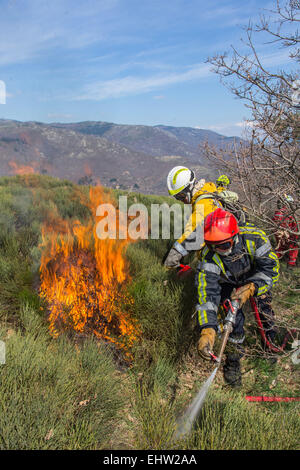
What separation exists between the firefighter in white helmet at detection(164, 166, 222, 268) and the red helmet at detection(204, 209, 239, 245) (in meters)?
0.46

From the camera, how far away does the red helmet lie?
3.15 m

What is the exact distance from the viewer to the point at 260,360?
394cm

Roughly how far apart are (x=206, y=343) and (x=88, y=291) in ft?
5.56

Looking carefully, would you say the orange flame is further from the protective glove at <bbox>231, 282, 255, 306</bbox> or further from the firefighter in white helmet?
the protective glove at <bbox>231, 282, 255, 306</bbox>

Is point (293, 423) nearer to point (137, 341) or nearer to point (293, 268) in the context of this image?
point (137, 341)

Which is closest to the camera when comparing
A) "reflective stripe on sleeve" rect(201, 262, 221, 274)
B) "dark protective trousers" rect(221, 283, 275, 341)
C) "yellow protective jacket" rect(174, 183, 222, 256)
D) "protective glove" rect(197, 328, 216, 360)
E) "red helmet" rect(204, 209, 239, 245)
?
"protective glove" rect(197, 328, 216, 360)

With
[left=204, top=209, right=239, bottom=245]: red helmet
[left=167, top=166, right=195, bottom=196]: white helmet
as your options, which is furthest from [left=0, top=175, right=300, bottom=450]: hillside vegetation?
[left=167, top=166, right=195, bottom=196]: white helmet

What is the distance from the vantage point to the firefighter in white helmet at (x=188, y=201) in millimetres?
3992

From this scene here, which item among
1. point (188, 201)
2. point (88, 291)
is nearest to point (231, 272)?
point (188, 201)

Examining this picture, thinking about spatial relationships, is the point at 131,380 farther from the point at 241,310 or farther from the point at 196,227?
the point at 196,227

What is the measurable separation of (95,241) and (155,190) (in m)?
180

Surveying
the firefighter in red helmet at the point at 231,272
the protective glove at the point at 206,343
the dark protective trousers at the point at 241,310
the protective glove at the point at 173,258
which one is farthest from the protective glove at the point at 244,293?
the protective glove at the point at 173,258

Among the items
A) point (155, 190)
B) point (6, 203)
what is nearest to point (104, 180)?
point (155, 190)

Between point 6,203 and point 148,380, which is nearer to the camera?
point 148,380
